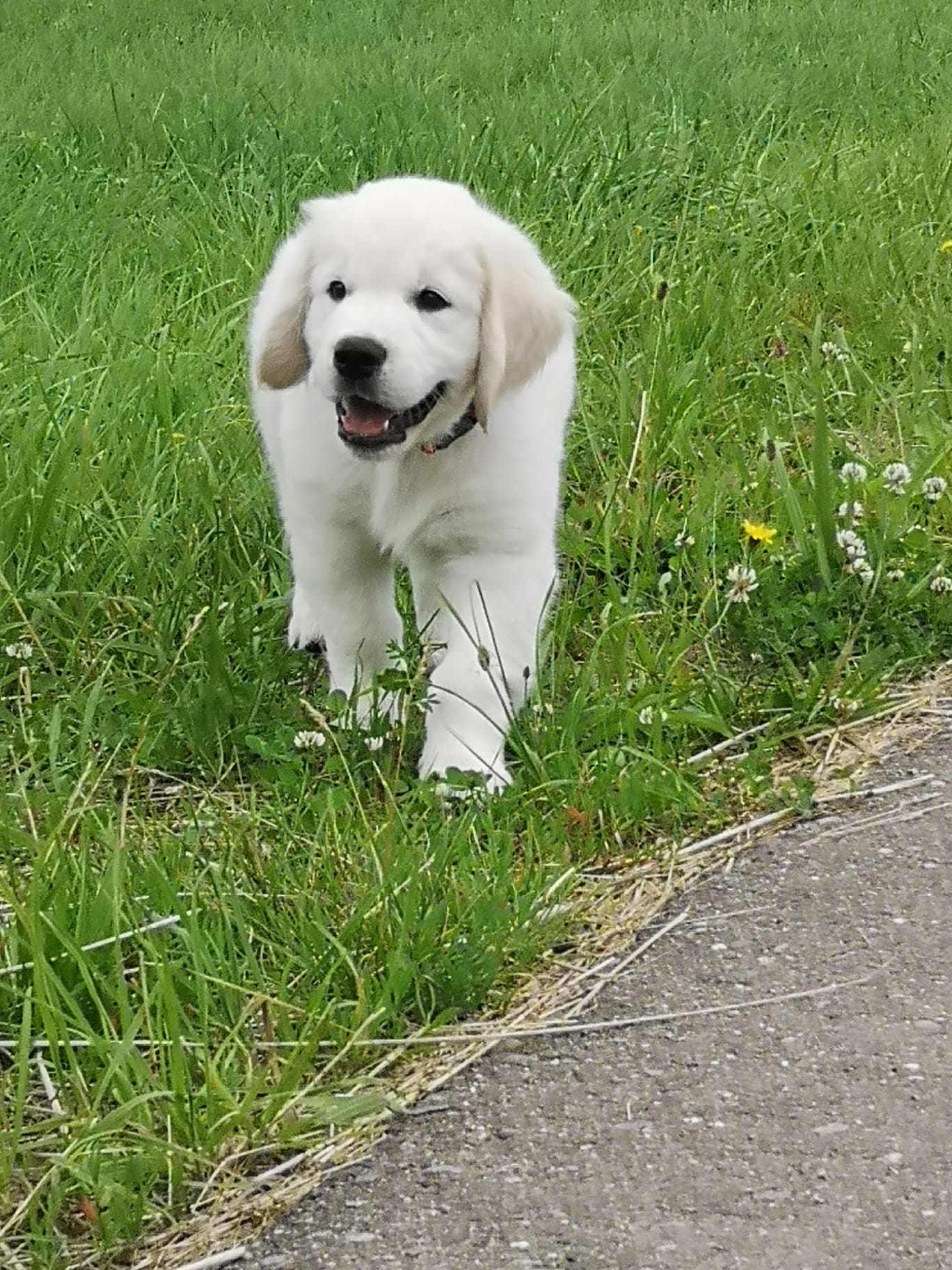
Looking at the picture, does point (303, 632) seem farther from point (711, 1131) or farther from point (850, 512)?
point (711, 1131)

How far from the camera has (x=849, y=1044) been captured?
167 cm

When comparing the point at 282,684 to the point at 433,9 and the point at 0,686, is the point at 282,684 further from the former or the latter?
the point at 433,9

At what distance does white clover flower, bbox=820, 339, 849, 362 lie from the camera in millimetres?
3512

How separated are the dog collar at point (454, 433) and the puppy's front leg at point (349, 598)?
0.19m

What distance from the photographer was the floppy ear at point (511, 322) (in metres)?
2.30

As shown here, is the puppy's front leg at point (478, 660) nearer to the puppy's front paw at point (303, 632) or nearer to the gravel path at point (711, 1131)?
the puppy's front paw at point (303, 632)

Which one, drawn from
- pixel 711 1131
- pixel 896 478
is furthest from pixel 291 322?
pixel 711 1131

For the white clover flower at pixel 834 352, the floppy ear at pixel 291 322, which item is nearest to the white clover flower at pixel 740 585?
Result: the floppy ear at pixel 291 322

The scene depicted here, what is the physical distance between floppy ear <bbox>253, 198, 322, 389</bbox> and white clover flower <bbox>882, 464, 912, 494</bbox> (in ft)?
3.57

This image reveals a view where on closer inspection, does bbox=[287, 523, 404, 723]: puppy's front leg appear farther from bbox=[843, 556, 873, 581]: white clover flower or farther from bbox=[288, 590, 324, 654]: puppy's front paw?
bbox=[843, 556, 873, 581]: white clover flower

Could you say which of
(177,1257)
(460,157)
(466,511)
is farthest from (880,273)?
(177,1257)

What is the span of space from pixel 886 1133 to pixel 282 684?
137 centimetres

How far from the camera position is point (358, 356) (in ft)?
7.11

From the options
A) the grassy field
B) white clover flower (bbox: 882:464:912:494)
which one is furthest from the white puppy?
white clover flower (bbox: 882:464:912:494)
